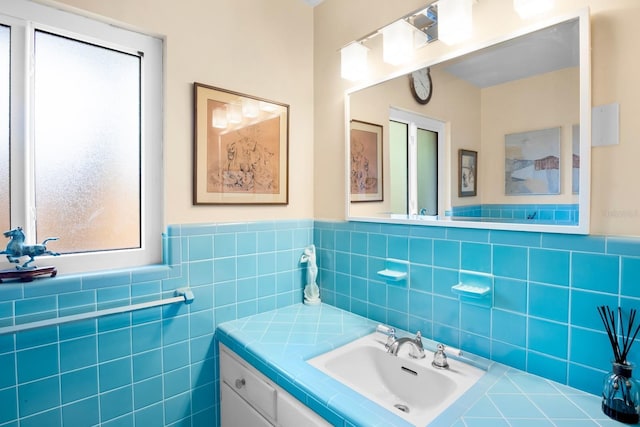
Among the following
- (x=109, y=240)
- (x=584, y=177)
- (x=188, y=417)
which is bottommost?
(x=188, y=417)

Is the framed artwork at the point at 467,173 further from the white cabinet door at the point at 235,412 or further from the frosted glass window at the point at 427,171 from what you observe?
the white cabinet door at the point at 235,412

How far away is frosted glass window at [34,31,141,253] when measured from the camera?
3.97 ft

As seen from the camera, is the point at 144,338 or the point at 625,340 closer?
the point at 625,340

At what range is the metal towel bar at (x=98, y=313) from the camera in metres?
1.03

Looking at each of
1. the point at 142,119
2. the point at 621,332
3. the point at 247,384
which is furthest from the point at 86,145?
the point at 621,332

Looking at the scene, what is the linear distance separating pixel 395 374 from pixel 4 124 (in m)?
1.66

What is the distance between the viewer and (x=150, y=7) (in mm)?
1326

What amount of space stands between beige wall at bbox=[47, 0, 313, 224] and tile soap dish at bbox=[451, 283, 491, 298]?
3.02ft

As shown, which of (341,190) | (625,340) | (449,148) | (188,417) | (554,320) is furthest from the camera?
(341,190)

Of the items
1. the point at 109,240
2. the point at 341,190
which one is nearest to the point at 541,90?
the point at 341,190

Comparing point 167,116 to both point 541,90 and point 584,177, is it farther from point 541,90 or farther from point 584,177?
point 584,177

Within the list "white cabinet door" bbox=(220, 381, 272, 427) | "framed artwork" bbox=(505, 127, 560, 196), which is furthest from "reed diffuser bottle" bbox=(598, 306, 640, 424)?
"white cabinet door" bbox=(220, 381, 272, 427)

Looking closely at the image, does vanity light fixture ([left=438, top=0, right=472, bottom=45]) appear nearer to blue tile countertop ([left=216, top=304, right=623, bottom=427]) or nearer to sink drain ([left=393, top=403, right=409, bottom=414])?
blue tile countertop ([left=216, top=304, right=623, bottom=427])

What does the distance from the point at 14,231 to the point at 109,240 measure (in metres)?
0.30
